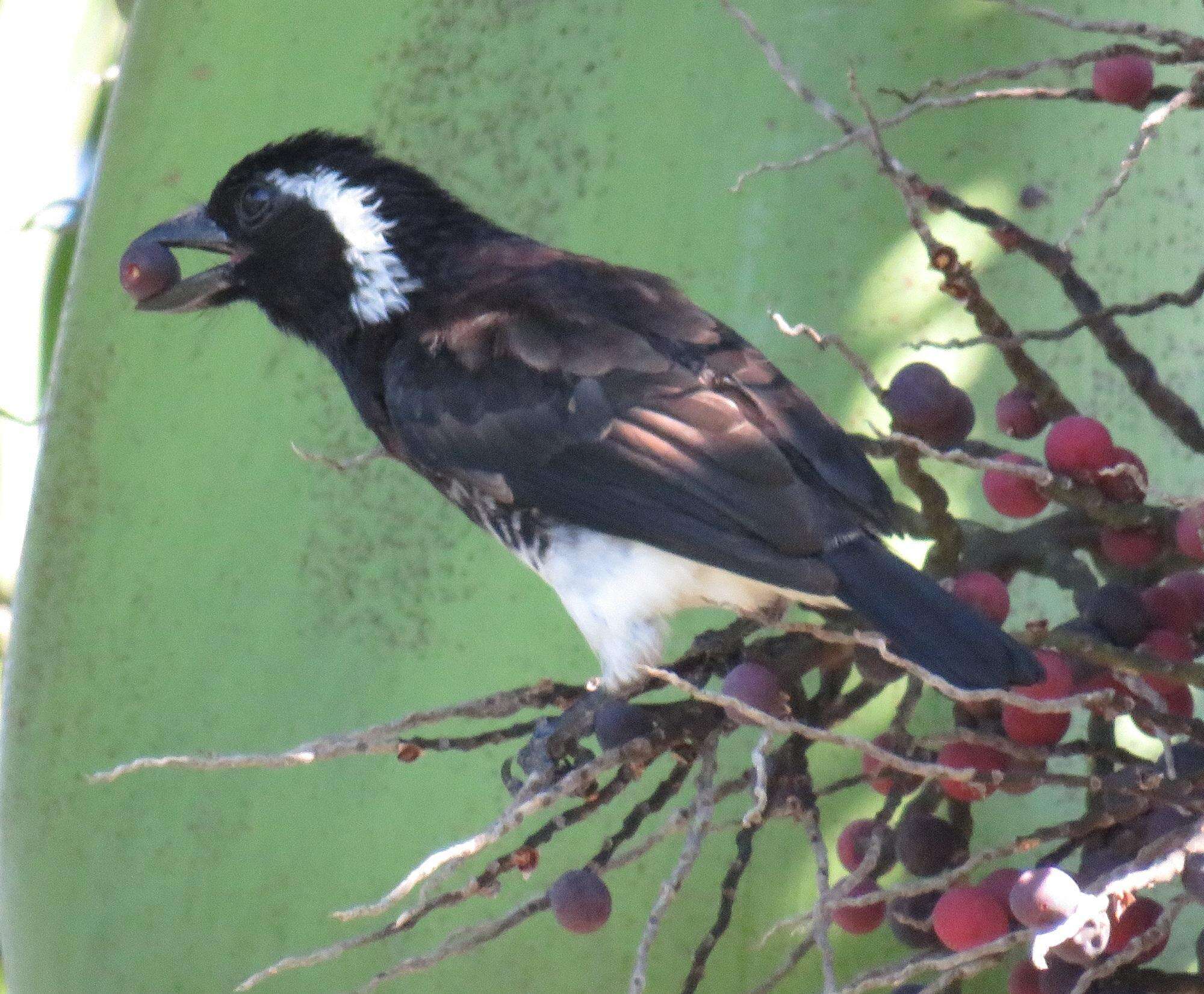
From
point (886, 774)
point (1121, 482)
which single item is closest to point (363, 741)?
point (886, 774)

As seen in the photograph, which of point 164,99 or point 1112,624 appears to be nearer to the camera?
point 1112,624

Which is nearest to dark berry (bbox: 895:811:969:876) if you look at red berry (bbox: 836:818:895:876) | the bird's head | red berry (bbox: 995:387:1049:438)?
red berry (bbox: 836:818:895:876)

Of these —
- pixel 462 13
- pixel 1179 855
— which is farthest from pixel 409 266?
pixel 1179 855

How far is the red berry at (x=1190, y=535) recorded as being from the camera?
1354 mm

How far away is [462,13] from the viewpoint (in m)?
2.24

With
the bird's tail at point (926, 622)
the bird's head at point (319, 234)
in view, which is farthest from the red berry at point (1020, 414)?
the bird's head at point (319, 234)

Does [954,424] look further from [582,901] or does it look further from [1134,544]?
[582,901]

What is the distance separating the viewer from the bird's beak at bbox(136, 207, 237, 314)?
2.19 meters

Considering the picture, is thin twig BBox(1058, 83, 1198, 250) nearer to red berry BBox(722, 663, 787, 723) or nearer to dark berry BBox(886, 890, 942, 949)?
red berry BBox(722, 663, 787, 723)

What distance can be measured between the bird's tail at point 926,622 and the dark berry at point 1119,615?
0.19 ft

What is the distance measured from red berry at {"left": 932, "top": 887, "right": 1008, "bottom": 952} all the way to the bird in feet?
0.71

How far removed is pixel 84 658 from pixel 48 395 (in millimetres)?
389

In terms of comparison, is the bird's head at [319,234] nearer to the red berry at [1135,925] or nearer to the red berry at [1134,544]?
the red berry at [1134,544]

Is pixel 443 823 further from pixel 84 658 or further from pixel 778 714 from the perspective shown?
pixel 778 714
